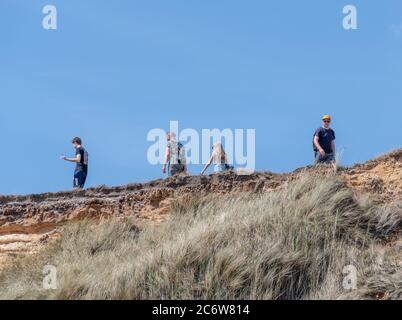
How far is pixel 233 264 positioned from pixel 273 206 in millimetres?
2190

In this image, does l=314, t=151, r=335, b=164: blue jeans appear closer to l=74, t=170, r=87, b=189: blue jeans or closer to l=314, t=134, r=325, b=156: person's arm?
l=314, t=134, r=325, b=156: person's arm

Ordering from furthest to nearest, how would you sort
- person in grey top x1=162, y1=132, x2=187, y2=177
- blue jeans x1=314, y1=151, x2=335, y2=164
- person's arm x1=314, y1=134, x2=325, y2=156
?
person in grey top x1=162, y1=132, x2=187, y2=177
blue jeans x1=314, y1=151, x2=335, y2=164
person's arm x1=314, y1=134, x2=325, y2=156

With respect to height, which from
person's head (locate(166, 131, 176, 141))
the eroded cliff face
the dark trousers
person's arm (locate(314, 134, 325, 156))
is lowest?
the eroded cliff face

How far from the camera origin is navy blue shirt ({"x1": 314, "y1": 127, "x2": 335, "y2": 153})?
59.1 ft

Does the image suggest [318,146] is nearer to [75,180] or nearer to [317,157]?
[317,157]

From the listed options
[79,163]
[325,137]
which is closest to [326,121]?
[325,137]

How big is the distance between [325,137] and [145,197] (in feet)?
10.4

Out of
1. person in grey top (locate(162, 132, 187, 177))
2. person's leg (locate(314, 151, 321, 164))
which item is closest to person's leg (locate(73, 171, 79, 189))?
person in grey top (locate(162, 132, 187, 177))

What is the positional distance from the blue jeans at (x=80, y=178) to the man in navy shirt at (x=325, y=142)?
→ 4.22 m

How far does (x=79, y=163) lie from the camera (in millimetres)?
19203

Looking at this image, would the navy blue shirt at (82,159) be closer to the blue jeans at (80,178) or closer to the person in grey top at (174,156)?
the blue jeans at (80,178)

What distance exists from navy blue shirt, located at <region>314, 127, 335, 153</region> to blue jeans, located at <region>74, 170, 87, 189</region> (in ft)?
14.0

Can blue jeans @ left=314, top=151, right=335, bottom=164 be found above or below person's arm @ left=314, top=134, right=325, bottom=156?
below
